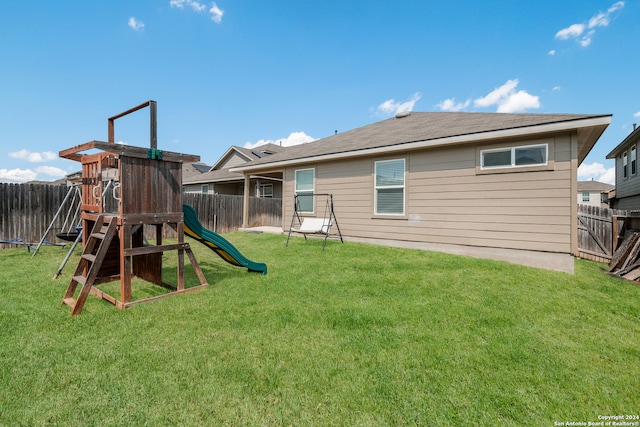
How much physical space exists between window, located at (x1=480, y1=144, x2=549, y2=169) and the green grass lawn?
8.22 ft

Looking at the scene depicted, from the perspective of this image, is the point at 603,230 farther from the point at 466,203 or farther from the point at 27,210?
the point at 27,210

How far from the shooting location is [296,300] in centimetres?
370

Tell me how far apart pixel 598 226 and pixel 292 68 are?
12.4 m

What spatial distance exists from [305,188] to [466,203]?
4.85 m

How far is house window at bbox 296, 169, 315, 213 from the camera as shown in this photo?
9.26 m

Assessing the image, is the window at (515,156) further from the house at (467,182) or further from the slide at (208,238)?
the slide at (208,238)

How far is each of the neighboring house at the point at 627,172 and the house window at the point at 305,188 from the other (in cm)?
1443

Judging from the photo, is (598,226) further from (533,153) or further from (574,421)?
(574,421)

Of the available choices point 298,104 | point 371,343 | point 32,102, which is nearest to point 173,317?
point 371,343

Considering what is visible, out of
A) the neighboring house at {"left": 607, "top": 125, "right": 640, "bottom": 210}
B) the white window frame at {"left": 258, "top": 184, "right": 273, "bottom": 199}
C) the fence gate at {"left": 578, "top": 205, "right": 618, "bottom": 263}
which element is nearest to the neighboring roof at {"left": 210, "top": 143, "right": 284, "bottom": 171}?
the white window frame at {"left": 258, "top": 184, "right": 273, "bottom": 199}

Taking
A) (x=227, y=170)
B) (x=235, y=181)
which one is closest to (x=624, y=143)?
(x=235, y=181)

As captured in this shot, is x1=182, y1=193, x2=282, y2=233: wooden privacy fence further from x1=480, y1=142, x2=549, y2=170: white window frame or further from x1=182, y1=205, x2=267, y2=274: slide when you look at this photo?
x1=480, y1=142, x2=549, y2=170: white window frame

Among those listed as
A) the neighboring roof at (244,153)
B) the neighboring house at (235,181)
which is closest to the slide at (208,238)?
the neighboring house at (235,181)

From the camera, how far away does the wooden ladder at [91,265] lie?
325cm
